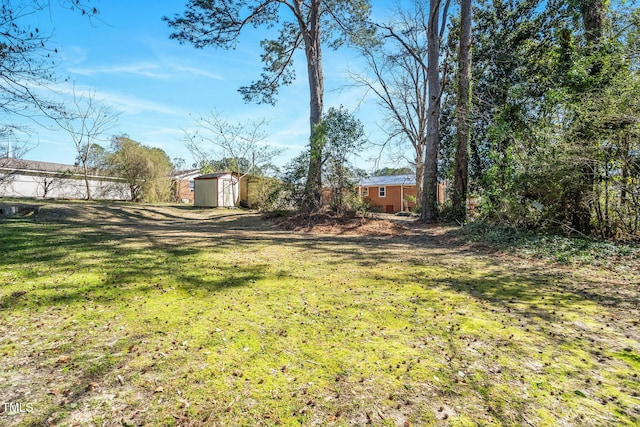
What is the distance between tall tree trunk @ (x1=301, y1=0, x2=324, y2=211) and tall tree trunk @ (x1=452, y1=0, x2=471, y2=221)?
14.7 feet

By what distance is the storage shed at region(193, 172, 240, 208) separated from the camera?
20234 mm

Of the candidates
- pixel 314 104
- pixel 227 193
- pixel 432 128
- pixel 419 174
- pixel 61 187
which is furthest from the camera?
pixel 61 187

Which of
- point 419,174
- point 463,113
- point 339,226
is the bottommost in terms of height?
point 339,226

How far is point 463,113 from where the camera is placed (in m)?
9.67

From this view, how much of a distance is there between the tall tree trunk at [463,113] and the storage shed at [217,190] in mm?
14919

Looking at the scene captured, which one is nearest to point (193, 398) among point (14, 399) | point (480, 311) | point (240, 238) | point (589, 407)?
point (14, 399)

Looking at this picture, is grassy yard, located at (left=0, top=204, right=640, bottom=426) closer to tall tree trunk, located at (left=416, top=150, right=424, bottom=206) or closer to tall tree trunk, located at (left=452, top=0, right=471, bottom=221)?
tall tree trunk, located at (left=452, top=0, right=471, bottom=221)

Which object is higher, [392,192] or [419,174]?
[419,174]

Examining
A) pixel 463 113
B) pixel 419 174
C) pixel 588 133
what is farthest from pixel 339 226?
pixel 419 174

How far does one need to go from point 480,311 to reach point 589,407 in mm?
1364

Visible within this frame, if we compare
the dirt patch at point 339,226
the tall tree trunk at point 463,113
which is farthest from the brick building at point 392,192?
the dirt patch at point 339,226

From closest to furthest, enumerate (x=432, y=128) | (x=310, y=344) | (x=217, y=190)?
(x=310, y=344)
(x=432, y=128)
(x=217, y=190)

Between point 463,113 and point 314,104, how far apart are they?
5068mm

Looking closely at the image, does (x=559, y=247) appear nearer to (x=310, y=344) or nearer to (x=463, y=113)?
(x=463, y=113)
